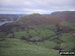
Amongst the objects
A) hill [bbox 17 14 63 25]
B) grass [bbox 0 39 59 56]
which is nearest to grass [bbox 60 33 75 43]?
hill [bbox 17 14 63 25]

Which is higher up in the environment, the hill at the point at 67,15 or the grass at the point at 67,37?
the hill at the point at 67,15

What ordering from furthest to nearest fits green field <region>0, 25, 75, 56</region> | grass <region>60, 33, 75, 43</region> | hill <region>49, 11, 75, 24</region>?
A: grass <region>60, 33, 75, 43</region>
hill <region>49, 11, 75, 24</region>
green field <region>0, 25, 75, 56</region>

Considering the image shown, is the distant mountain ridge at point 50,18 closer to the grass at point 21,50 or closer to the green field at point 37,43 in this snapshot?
the green field at point 37,43

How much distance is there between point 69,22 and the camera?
33.4 ft

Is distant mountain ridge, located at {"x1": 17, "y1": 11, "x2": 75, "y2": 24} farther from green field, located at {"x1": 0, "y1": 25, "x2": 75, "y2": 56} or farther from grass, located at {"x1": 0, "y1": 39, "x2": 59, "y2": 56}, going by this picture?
grass, located at {"x1": 0, "y1": 39, "x2": 59, "y2": 56}

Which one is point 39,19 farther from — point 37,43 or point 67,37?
point 67,37

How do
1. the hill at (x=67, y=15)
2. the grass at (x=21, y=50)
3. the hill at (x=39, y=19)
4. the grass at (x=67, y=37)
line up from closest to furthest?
the grass at (x=21, y=50)
the hill at (x=39, y=19)
the hill at (x=67, y=15)
the grass at (x=67, y=37)

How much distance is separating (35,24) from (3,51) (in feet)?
13.2

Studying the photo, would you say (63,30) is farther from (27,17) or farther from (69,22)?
(27,17)

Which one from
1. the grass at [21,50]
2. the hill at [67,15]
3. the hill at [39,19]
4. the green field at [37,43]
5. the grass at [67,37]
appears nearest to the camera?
the grass at [21,50]

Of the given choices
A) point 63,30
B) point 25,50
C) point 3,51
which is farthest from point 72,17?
point 3,51

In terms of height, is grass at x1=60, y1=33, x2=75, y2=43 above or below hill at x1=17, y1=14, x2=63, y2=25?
below

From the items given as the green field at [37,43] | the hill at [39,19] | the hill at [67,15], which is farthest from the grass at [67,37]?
the hill at [39,19]

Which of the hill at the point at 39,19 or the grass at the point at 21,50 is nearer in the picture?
the grass at the point at 21,50
